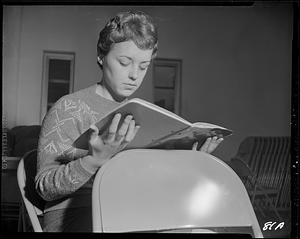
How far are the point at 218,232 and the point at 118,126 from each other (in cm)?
73

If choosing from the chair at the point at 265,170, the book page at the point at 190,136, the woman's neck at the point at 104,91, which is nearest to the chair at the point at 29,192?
the woman's neck at the point at 104,91

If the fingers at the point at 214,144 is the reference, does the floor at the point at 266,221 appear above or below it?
below

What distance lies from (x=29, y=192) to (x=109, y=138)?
0.49 metres

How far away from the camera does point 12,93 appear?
2635 mm

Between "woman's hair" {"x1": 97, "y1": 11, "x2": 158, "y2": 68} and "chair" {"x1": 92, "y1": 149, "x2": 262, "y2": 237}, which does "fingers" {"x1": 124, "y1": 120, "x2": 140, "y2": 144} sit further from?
"woman's hair" {"x1": 97, "y1": 11, "x2": 158, "y2": 68}

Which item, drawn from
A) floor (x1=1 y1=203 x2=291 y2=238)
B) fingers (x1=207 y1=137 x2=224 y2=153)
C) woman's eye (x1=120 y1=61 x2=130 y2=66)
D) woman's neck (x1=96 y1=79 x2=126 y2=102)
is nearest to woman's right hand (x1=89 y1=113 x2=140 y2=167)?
woman's neck (x1=96 y1=79 x2=126 y2=102)

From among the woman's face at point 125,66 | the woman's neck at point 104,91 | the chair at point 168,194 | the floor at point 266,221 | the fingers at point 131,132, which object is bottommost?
the floor at point 266,221

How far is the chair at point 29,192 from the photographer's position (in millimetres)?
2594

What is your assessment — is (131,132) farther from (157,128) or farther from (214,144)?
(214,144)

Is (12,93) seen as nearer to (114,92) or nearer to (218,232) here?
(114,92)

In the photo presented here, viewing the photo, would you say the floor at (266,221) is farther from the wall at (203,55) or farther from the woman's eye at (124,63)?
the woman's eye at (124,63)

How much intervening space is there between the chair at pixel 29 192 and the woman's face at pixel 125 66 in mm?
535

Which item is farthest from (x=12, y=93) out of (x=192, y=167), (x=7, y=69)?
(x=192, y=167)

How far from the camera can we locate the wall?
8.66 feet
